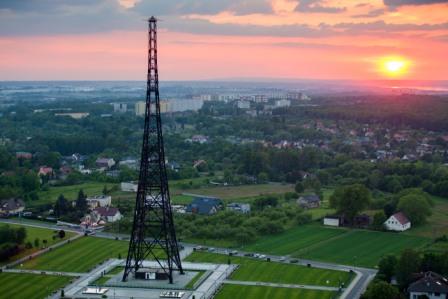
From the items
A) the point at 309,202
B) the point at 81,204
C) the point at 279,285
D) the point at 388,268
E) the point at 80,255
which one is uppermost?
the point at 388,268

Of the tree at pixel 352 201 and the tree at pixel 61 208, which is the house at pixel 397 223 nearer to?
the tree at pixel 352 201

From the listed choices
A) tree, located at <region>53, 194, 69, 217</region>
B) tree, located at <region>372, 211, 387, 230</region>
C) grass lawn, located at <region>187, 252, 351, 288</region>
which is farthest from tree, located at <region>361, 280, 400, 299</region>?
tree, located at <region>53, 194, 69, 217</region>

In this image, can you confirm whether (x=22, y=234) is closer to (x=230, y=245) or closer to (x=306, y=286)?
(x=230, y=245)

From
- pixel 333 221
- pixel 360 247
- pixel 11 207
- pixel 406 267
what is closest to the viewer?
pixel 406 267

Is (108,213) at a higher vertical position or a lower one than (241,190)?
higher

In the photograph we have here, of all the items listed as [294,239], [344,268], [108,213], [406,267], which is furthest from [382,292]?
[108,213]

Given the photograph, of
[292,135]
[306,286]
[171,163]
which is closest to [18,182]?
[171,163]

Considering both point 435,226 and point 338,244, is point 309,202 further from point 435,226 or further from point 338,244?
point 338,244
